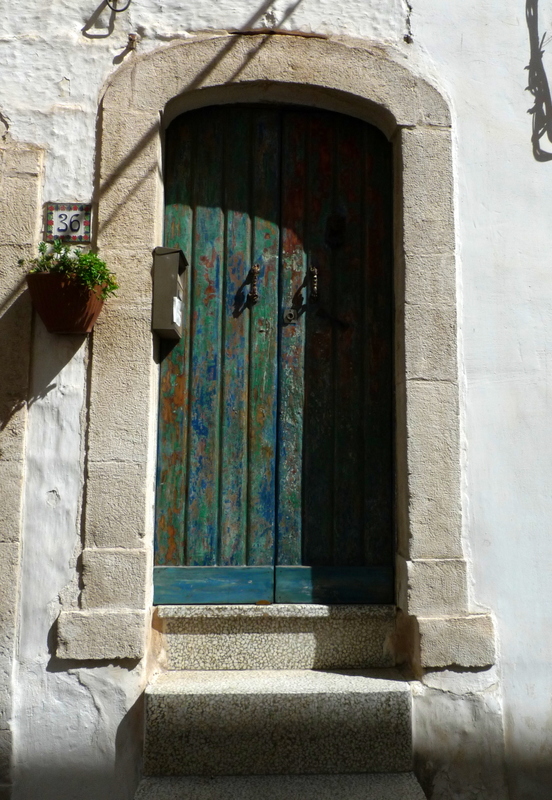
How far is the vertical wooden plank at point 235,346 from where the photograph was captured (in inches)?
138

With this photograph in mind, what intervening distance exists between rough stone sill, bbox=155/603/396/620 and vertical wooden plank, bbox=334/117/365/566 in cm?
23

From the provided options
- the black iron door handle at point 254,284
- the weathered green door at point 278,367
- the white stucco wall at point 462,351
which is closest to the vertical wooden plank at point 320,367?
the weathered green door at point 278,367

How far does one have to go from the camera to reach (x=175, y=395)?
3.53 m

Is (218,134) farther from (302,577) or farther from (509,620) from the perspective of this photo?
(509,620)

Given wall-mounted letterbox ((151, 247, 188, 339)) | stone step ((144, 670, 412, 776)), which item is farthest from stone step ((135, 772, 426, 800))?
wall-mounted letterbox ((151, 247, 188, 339))

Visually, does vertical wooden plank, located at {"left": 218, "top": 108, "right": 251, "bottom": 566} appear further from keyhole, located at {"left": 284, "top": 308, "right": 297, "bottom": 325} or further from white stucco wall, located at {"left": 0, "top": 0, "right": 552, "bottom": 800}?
white stucco wall, located at {"left": 0, "top": 0, "right": 552, "bottom": 800}

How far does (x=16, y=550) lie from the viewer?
10.5 feet

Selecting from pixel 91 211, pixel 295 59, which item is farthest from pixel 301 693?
pixel 295 59

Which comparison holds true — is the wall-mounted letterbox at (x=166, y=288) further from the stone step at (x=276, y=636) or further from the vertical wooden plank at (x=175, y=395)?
the stone step at (x=276, y=636)

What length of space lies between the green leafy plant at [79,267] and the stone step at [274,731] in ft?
5.70

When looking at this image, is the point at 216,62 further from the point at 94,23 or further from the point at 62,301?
the point at 62,301

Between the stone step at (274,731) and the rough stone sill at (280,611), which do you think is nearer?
the stone step at (274,731)

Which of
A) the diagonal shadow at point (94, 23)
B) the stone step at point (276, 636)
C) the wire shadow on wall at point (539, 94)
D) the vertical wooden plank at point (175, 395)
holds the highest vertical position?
the diagonal shadow at point (94, 23)

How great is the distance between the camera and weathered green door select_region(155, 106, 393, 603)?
11.4ft
